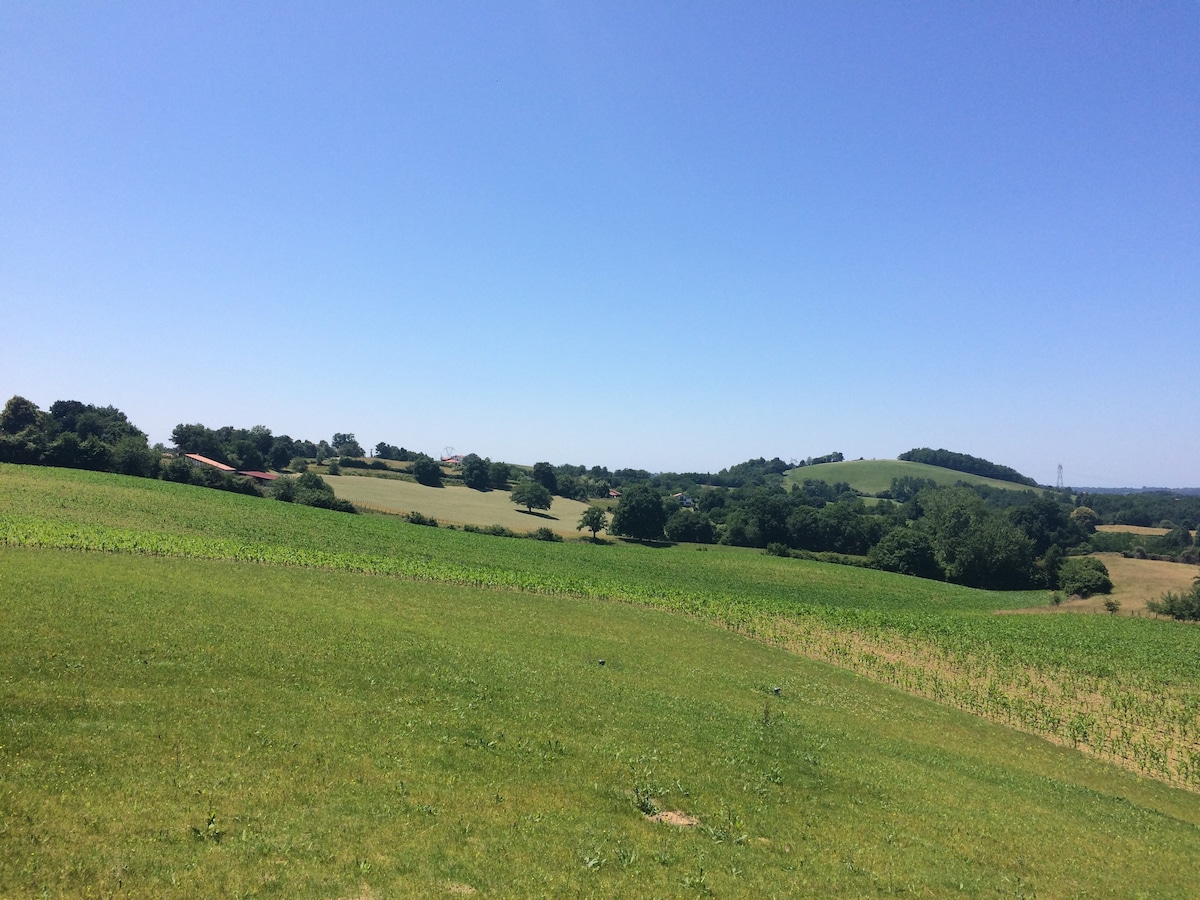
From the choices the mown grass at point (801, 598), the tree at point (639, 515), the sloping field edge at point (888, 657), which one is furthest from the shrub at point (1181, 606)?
the tree at point (639, 515)

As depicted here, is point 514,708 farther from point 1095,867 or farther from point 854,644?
point 854,644

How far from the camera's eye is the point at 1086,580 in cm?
8019

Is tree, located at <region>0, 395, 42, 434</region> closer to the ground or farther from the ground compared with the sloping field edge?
farther from the ground

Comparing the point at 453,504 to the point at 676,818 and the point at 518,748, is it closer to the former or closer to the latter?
the point at 518,748

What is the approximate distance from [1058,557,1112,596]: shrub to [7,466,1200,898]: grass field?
139 feet

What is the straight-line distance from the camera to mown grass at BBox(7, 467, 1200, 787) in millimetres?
33219

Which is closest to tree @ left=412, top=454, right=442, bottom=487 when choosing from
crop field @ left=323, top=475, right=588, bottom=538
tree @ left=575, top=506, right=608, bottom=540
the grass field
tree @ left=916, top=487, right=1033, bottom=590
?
crop field @ left=323, top=475, right=588, bottom=538

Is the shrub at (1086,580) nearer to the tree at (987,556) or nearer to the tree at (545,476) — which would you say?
the tree at (987,556)

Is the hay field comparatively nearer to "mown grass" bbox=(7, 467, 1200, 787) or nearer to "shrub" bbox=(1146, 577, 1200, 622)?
"shrub" bbox=(1146, 577, 1200, 622)

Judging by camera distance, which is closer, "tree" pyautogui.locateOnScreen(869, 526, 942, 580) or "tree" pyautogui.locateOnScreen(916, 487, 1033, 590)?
"tree" pyautogui.locateOnScreen(916, 487, 1033, 590)

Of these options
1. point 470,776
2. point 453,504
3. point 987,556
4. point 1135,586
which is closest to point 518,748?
point 470,776

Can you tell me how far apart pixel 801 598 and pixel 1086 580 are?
42775 mm

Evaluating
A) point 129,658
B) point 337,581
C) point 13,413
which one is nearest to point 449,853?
point 129,658

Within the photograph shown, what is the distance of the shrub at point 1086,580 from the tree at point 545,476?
114 m
